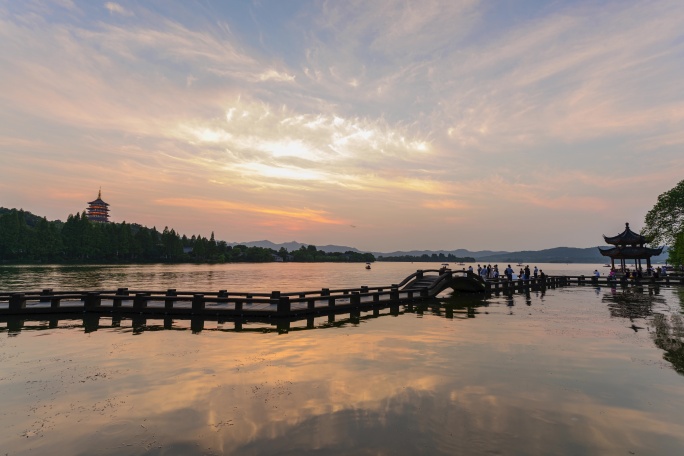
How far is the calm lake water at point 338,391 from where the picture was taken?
271 inches

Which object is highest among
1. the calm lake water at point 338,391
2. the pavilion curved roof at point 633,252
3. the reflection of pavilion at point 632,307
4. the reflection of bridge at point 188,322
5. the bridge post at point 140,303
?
the pavilion curved roof at point 633,252

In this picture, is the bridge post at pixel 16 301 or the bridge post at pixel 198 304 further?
the bridge post at pixel 198 304

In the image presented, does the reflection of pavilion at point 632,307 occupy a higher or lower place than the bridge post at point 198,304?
lower

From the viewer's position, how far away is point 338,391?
31.3 feet

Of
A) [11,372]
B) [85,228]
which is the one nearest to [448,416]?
[11,372]

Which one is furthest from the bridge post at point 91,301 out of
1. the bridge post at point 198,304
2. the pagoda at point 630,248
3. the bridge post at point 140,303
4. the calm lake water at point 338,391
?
the pagoda at point 630,248

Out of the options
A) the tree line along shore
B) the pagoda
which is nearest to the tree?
the pagoda

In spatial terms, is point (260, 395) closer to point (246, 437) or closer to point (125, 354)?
point (246, 437)

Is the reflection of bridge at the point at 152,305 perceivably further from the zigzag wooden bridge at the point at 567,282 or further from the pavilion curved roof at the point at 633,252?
the pavilion curved roof at the point at 633,252

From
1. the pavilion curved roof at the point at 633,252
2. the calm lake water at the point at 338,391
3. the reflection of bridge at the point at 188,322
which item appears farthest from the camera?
the pavilion curved roof at the point at 633,252

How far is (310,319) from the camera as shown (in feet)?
68.1

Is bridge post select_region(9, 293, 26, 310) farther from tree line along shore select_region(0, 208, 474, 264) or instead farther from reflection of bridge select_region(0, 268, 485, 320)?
tree line along shore select_region(0, 208, 474, 264)

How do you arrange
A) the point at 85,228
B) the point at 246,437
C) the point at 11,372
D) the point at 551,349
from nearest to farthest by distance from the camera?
the point at 246,437
the point at 11,372
the point at 551,349
the point at 85,228

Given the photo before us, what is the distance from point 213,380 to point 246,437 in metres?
3.70
